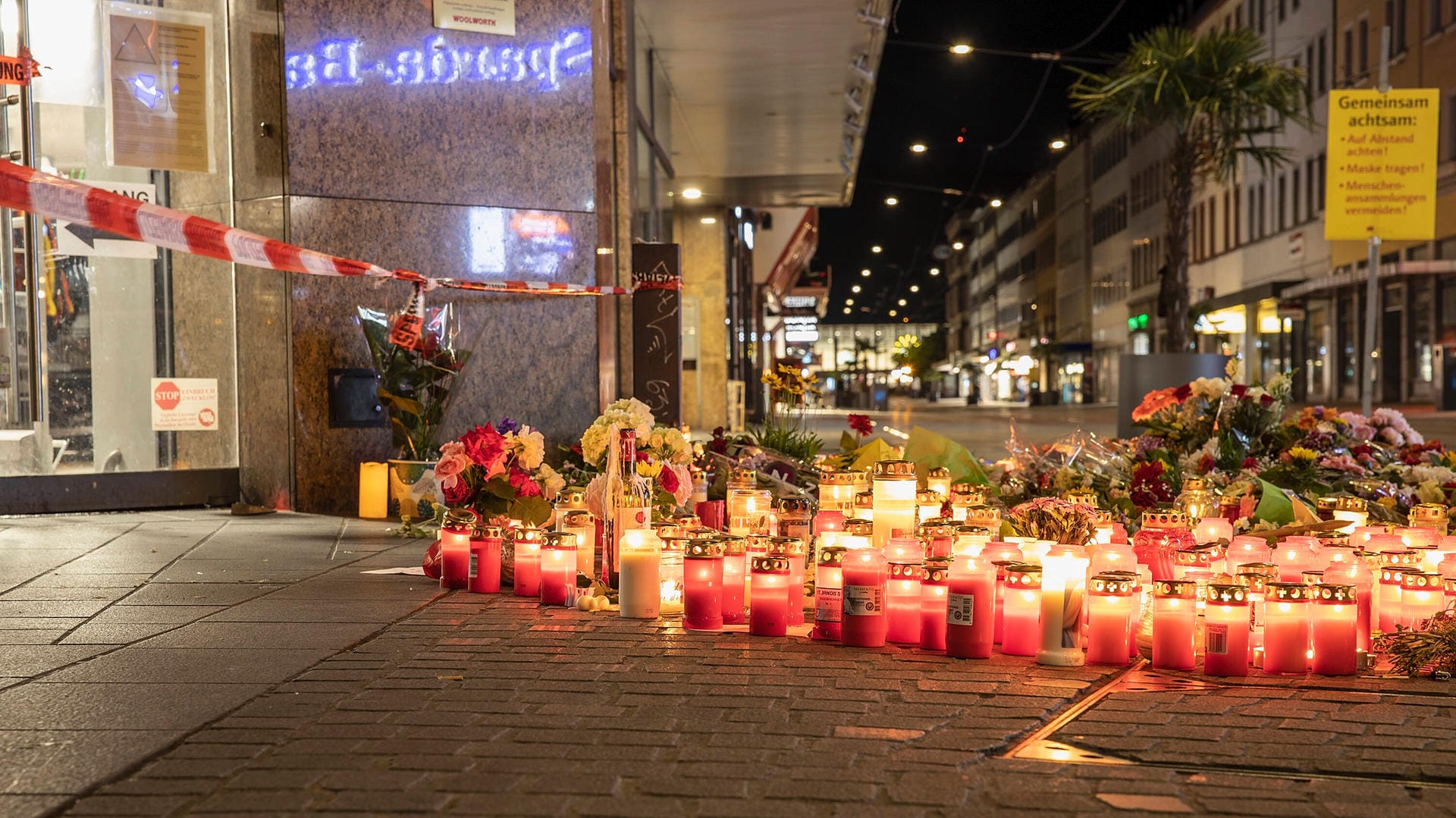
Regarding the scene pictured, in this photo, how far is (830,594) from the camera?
18.2ft

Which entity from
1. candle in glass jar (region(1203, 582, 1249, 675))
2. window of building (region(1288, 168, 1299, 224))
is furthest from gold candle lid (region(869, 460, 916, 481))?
window of building (region(1288, 168, 1299, 224))

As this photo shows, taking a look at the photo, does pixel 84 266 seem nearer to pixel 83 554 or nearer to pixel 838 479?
pixel 83 554

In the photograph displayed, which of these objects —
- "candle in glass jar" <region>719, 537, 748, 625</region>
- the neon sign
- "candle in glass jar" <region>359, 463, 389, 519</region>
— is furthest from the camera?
the neon sign

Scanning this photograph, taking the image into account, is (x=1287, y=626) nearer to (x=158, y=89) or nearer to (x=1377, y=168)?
(x=158, y=89)

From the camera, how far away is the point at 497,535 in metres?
6.89

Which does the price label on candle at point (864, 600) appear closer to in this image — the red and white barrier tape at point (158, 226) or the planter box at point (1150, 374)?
the red and white barrier tape at point (158, 226)

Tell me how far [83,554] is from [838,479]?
4495mm

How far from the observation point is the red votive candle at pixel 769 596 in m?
5.61

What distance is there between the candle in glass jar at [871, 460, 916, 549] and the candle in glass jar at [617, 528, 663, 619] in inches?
58.3

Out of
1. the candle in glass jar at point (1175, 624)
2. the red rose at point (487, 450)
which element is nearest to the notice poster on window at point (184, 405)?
the red rose at point (487, 450)

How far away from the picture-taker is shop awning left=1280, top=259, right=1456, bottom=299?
36812 millimetres

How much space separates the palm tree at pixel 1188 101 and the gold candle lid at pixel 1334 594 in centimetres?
1561

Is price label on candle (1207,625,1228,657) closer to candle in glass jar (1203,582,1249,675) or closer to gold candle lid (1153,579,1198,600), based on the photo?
candle in glass jar (1203,582,1249,675)

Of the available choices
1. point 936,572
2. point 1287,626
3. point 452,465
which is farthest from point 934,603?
point 452,465
